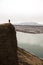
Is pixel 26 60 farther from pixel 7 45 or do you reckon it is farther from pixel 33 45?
pixel 33 45

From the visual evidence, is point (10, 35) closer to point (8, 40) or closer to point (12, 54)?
point (8, 40)

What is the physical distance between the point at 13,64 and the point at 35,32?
81045 millimetres

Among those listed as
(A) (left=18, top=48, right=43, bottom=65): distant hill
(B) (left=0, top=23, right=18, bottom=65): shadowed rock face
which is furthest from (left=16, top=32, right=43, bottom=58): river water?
(B) (left=0, top=23, right=18, bottom=65): shadowed rock face

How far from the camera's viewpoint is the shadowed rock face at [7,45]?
49.3 feet

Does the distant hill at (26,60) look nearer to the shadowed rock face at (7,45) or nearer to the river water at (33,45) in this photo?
the shadowed rock face at (7,45)

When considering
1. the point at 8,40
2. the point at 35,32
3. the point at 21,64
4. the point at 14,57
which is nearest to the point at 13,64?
the point at 14,57

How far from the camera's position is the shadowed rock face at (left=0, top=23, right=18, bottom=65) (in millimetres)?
15026

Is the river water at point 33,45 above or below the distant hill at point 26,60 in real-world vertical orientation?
below

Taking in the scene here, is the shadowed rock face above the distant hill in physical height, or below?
above

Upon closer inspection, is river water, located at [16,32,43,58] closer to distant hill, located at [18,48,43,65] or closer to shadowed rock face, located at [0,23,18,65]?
distant hill, located at [18,48,43,65]

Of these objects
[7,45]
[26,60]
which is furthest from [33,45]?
[7,45]

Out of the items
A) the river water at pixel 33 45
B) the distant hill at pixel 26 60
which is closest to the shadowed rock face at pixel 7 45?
the distant hill at pixel 26 60

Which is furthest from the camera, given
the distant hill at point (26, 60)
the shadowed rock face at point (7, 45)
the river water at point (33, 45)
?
the river water at point (33, 45)

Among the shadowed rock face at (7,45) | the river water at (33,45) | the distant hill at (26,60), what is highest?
the shadowed rock face at (7,45)
